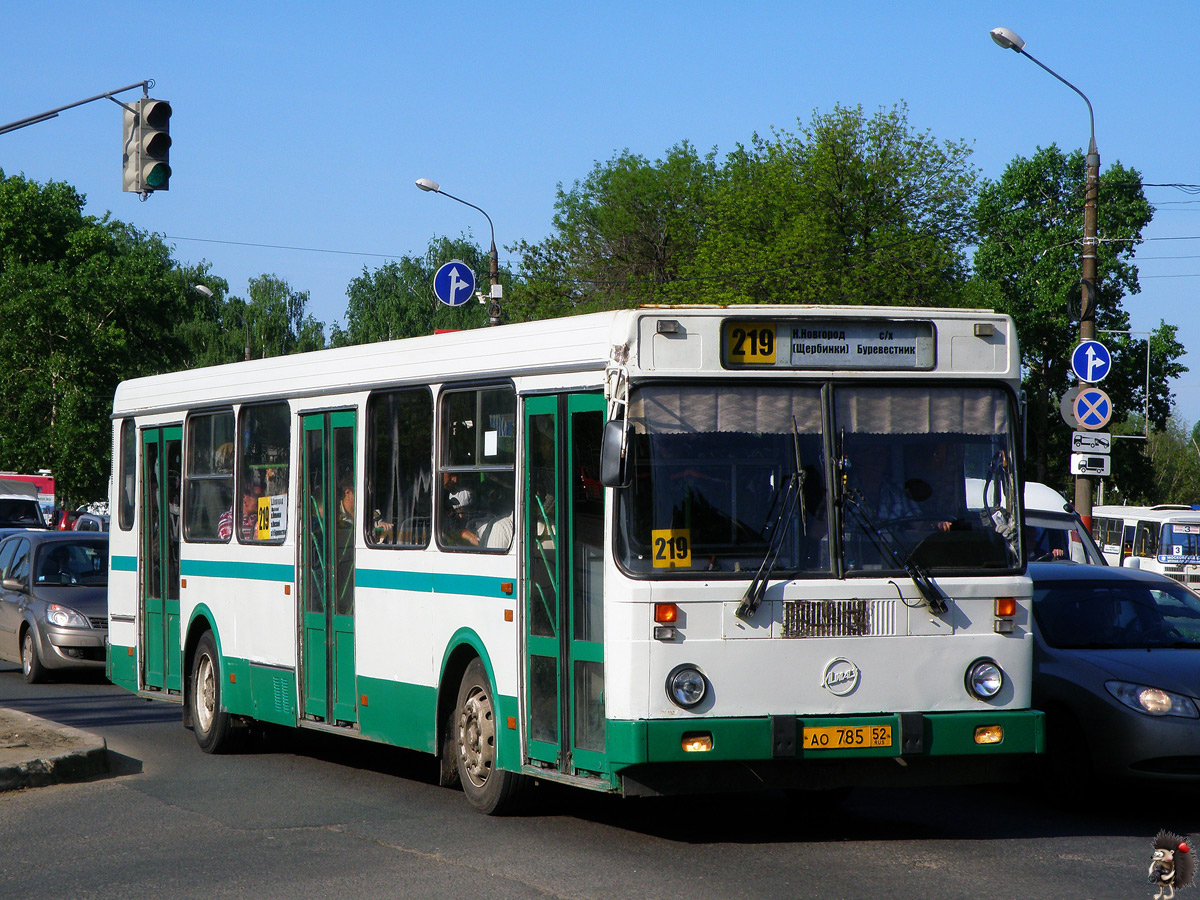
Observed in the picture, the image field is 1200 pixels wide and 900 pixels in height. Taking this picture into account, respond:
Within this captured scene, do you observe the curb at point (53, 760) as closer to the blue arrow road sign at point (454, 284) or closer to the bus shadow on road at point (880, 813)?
the bus shadow on road at point (880, 813)

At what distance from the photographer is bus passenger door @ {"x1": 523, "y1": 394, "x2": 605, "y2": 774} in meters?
8.02

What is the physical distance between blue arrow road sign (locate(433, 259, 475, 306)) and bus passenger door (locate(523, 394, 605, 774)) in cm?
1941

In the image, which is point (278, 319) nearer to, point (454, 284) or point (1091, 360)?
point (454, 284)

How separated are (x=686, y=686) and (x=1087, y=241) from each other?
639 inches

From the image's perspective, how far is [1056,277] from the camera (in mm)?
61844

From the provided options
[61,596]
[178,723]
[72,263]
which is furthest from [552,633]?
[72,263]

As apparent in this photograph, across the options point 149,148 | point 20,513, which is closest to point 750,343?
point 149,148

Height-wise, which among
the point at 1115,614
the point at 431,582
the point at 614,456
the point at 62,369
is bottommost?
the point at 1115,614

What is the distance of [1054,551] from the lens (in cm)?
2098

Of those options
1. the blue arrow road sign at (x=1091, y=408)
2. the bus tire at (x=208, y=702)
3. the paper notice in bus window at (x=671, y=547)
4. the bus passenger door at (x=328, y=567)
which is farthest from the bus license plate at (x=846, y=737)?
the blue arrow road sign at (x=1091, y=408)

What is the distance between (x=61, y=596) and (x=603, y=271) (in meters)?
45.9

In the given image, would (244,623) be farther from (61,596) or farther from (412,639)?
(61,596)

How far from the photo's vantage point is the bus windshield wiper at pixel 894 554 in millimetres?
7898

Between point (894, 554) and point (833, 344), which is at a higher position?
point (833, 344)
